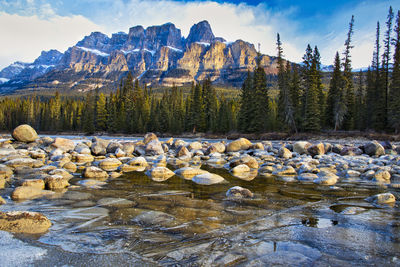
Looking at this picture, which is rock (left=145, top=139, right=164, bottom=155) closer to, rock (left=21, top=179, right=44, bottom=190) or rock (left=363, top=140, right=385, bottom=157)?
rock (left=21, top=179, right=44, bottom=190)

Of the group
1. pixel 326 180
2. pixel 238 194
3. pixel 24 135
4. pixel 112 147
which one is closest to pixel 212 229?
pixel 238 194

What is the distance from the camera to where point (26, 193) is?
5.69 meters

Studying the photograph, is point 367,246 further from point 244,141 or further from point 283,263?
point 244,141

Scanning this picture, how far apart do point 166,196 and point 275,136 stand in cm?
2757

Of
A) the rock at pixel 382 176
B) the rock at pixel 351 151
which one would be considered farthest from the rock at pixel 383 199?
the rock at pixel 351 151

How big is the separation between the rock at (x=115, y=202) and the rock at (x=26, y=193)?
158 centimetres

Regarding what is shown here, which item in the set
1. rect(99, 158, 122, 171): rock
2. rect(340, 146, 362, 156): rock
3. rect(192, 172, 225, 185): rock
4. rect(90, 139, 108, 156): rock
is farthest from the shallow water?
rect(90, 139, 108, 156): rock

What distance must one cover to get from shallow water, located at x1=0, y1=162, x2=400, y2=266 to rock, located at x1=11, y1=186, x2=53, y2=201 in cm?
39

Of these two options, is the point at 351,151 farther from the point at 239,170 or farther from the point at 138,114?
the point at 138,114

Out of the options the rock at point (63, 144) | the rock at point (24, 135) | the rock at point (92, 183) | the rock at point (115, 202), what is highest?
the rock at point (24, 135)

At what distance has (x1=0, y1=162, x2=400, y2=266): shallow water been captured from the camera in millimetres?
2914

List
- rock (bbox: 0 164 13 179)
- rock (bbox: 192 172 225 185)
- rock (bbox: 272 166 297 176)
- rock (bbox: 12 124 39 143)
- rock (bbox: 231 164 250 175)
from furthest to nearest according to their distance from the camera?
rock (bbox: 12 124 39 143), rock (bbox: 231 164 250 175), rock (bbox: 272 166 297 176), rock (bbox: 0 164 13 179), rock (bbox: 192 172 225 185)

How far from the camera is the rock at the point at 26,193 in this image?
5.53 m

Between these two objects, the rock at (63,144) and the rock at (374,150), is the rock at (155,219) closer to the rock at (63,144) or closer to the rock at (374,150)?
the rock at (63,144)
